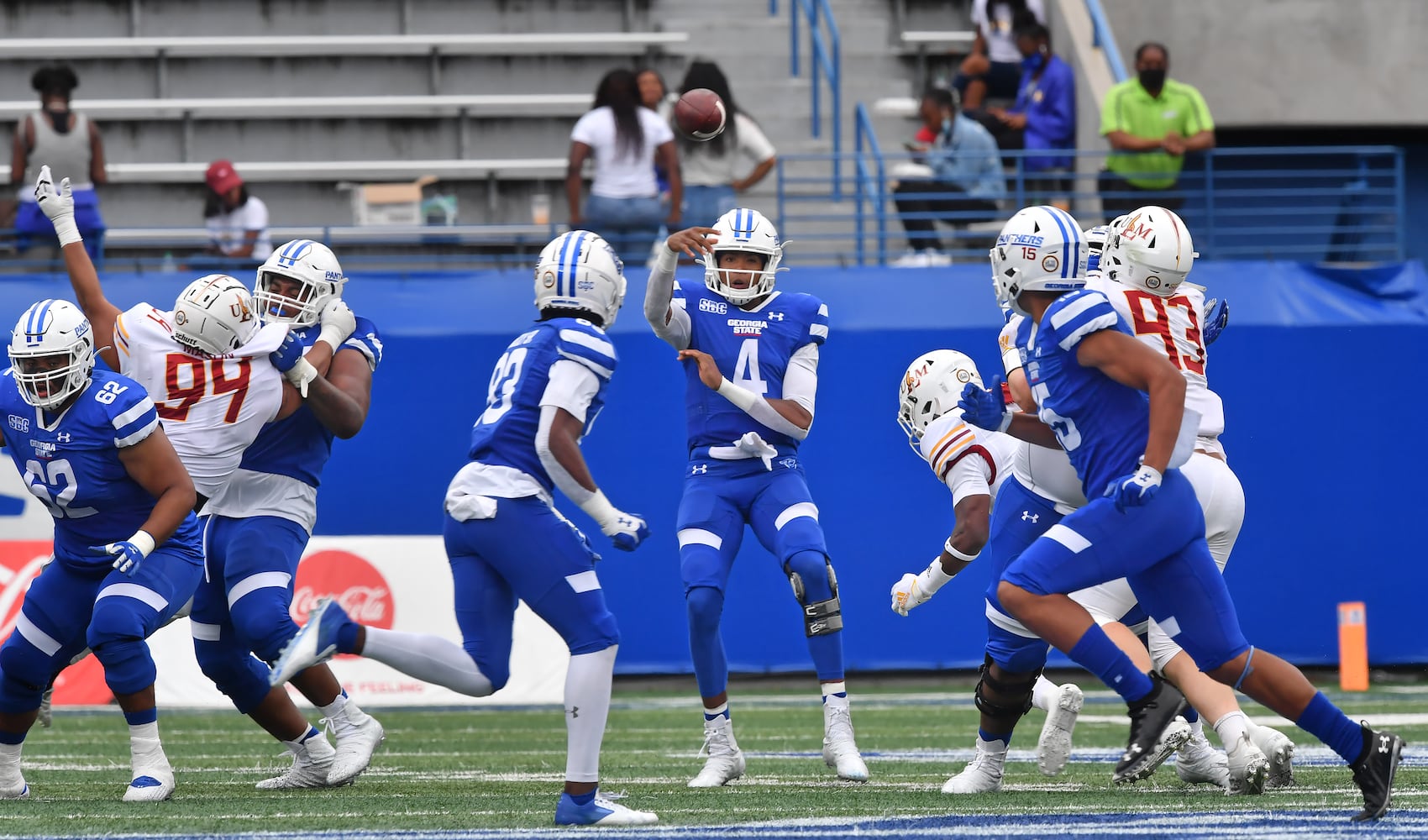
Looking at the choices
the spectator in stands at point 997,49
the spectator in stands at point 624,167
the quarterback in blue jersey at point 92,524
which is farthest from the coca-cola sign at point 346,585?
the spectator in stands at point 997,49

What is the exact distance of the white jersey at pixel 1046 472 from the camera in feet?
19.7

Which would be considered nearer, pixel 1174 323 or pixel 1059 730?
pixel 1174 323

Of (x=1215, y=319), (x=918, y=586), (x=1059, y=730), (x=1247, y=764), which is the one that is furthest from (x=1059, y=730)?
(x=1215, y=319)

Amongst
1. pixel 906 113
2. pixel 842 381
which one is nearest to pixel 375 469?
pixel 842 381

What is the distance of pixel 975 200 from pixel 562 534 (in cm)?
788

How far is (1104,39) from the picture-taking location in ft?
43.8

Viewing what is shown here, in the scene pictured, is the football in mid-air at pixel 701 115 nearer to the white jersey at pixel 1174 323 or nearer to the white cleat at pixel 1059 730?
the white jersey at pixel 1174 323

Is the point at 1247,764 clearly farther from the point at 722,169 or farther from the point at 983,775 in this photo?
the point at 722,169

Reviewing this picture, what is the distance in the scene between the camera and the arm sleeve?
6.42 metres

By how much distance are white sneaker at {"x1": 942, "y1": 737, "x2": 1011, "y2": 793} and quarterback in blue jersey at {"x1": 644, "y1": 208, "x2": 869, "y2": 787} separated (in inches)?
18.6

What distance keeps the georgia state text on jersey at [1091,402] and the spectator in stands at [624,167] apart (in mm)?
6652

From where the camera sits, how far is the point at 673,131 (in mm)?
12773

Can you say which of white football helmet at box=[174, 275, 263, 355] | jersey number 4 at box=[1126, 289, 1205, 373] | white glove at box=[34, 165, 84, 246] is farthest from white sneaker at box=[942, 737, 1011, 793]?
white glove at box=[34, 165, 84, 246]

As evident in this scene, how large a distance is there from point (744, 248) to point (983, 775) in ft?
6.86
